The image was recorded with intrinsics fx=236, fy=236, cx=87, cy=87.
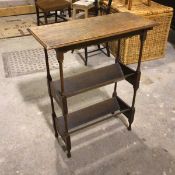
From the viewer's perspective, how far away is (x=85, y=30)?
55.4 inches

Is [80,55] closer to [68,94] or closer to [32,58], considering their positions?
[32,58]

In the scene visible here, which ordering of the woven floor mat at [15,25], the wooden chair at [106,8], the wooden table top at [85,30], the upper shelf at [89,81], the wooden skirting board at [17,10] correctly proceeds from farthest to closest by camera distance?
the wooden skirting board at [17,10], the woven floor mat at [15,25], the wooden chair at [106,8], the upper shelf at [89,81], the wooden table top at [85,30]

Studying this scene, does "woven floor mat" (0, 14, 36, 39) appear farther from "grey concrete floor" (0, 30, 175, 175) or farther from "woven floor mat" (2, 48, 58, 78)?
"grey concrete floor" (0, 30, 175, 175)

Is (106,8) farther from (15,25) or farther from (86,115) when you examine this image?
(15,25)

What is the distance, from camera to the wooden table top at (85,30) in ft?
4.19

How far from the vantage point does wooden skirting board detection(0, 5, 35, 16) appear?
4276mm

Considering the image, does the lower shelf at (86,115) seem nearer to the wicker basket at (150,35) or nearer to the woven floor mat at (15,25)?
the wicker basket at (150,35)

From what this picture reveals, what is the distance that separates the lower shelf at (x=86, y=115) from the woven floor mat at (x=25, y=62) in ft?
3.51

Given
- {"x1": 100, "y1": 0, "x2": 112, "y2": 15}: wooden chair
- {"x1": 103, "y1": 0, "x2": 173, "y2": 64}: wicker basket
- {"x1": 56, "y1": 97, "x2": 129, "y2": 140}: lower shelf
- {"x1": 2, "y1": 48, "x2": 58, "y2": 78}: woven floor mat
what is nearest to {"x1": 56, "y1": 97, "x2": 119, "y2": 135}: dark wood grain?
{"x1": 56, "y1": 97, "x2": 129, "y2": 140}: lower shelf

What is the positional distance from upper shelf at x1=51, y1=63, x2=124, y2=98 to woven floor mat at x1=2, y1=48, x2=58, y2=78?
1164mm

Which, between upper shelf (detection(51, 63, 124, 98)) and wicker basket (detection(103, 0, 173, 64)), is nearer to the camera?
upper shelf (detection(51, 63, 124, 98))

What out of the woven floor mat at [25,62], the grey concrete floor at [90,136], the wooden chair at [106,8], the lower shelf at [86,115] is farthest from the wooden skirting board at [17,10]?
the lower shelf at [86,115]

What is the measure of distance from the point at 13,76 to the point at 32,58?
1.51 feet

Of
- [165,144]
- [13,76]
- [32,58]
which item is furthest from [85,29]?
[32,58]
